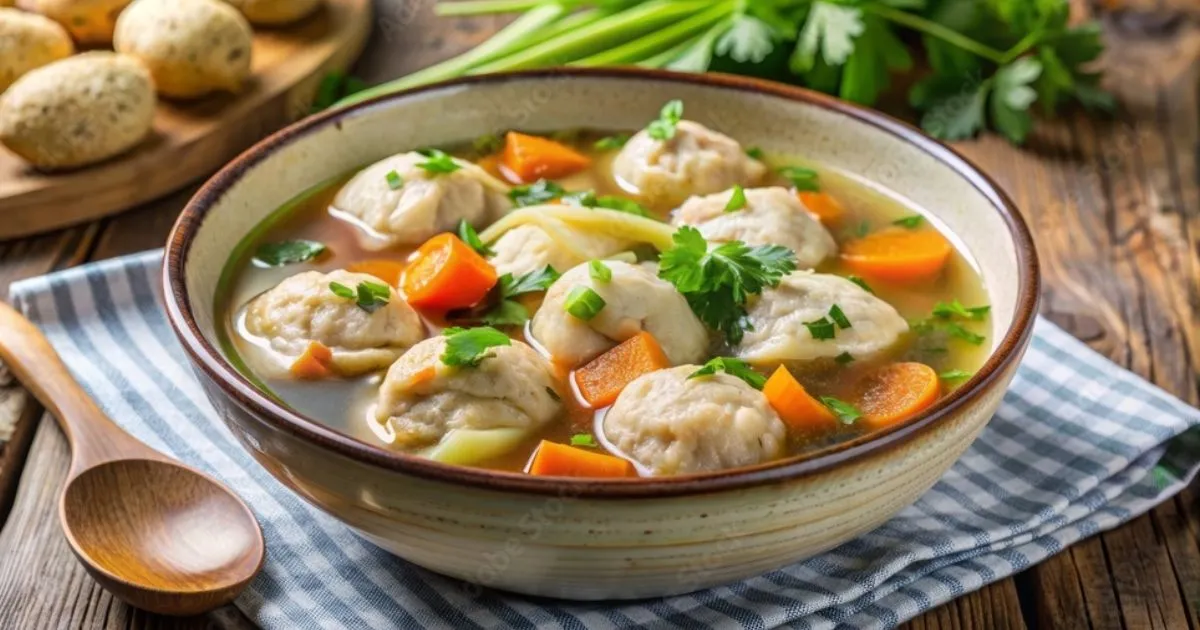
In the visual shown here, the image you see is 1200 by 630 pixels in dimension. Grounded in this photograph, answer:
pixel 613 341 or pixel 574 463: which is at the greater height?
pixel 613 341

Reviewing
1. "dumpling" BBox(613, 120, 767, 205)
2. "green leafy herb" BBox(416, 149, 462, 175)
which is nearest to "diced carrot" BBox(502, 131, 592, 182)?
"dumpling" BBox(613, 120, 767, 205)

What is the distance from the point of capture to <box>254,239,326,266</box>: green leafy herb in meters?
3.50

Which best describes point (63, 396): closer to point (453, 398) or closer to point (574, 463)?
point (453, 398)

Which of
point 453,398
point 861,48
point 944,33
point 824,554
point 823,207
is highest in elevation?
point 944,33

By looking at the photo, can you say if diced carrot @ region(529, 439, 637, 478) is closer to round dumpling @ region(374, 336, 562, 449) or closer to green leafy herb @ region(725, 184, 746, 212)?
round dumpling @ region(374, 336, 562, 449)

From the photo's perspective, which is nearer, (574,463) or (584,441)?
(574,463)

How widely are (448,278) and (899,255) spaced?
119 centimetres

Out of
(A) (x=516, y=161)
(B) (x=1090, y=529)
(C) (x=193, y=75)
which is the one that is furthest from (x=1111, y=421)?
(C) (x=193, y=75)

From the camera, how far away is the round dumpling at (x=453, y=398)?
282cm

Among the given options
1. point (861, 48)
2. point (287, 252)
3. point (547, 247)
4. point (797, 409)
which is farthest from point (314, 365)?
point (861, 48)

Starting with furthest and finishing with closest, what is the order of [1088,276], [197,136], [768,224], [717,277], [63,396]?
1. [197,136]
2. [1088,276]
3. [768,224]
4. [63,396]
5. [717,277]

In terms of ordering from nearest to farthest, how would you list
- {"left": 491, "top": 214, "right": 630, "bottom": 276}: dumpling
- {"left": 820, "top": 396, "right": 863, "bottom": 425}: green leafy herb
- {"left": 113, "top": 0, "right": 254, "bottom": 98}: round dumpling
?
{"left": 820, "top": 396, "right": 863, "bottom": 425}: green leafy herb < {"left": 491, "top": 214, "right": 630, "bottom": 276}: dumpling < {"left": 113, "top": 0, "right": 254, "bottom": 98}: round dumpling

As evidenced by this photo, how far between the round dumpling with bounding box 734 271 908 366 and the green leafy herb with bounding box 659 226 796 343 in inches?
1.3

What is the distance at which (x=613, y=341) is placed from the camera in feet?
10.3
